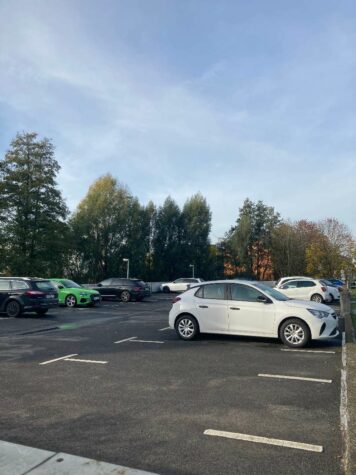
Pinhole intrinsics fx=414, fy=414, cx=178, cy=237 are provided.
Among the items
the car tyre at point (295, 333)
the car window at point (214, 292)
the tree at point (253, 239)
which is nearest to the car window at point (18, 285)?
the car window at point (214, 292)

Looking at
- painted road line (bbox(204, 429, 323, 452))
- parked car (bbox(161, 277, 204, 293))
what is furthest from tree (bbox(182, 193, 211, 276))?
painted road line (bbox(204, 429, 323, 452))

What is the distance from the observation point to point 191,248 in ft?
208

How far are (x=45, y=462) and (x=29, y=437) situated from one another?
78cm

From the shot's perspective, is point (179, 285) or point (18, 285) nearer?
point (18, 285)

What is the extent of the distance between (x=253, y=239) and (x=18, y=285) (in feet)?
193

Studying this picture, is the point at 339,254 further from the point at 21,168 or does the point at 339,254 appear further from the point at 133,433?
the point at 133,433

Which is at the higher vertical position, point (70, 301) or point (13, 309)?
point (70, 301)

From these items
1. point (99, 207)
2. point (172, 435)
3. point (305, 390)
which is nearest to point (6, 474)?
point (172, 435)

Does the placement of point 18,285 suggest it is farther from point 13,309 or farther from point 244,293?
point 244,293

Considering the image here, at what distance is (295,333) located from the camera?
9.34m

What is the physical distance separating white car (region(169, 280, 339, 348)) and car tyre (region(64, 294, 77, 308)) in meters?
13.1

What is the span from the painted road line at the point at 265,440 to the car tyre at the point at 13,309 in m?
13.9

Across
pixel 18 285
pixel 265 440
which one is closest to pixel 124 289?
pixel 18 285

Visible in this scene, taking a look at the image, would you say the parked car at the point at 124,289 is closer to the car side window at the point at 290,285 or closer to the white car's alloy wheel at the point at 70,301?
the white car's alloy wheel at the point at 70,301
